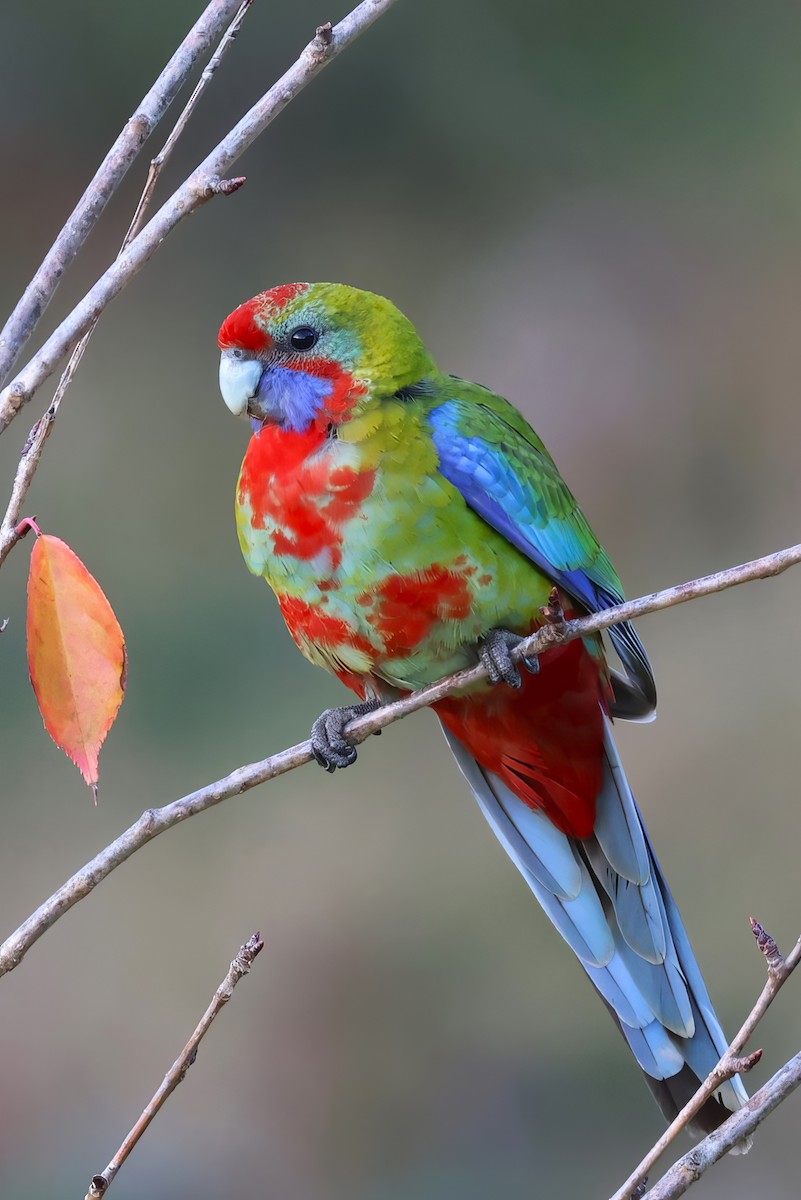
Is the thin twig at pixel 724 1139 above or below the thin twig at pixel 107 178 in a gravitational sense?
below

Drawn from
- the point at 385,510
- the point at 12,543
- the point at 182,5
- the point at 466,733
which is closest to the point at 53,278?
the point at 12,543

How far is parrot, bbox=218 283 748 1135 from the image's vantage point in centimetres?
157

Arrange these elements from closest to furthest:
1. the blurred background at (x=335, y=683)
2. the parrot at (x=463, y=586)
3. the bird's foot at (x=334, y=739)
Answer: the parrot at (x=463, y=586) → the bird's foot at (x=334, y=739) → the blurred background at (x=335, y=683)

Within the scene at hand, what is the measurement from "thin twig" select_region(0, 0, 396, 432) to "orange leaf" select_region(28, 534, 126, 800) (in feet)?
0.42

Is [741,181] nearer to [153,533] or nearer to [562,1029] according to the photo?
[153,533]

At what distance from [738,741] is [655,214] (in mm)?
1501

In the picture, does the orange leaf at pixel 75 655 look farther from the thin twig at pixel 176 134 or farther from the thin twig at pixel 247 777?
the thin twig at pixel 176 134

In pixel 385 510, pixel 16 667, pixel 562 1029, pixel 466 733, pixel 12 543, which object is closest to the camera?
pixel 12 543

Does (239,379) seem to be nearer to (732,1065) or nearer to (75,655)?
(75,655)

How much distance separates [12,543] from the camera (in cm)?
91

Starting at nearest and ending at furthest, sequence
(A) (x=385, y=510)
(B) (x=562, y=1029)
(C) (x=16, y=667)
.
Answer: (A) (x=385, y=510)
(B) (x=562, y=1029)
(C) (x=16, y=667)

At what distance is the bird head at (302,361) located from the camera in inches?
63.9

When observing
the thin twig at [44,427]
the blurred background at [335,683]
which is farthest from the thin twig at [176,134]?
the blurred background at [335,683]

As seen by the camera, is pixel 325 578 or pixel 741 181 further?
pixel 741 181
